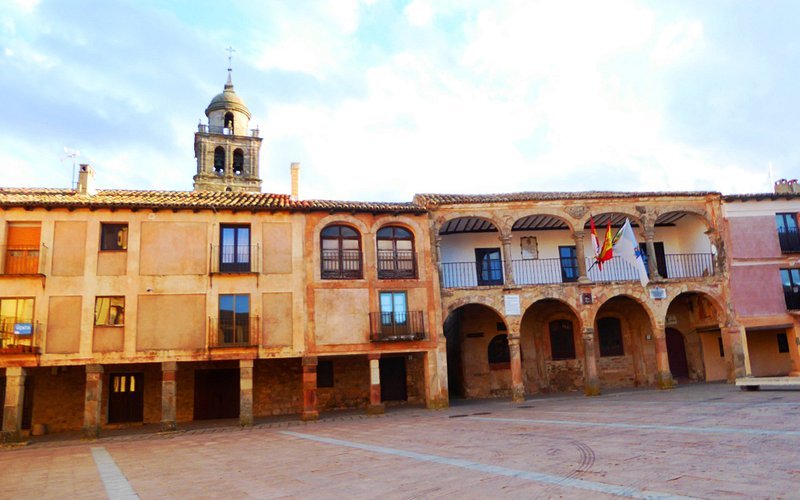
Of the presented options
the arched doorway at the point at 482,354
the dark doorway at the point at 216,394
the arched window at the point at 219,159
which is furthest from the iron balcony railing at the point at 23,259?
the arched window at the point at 219,159

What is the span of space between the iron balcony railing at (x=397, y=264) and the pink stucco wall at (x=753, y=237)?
14605mm

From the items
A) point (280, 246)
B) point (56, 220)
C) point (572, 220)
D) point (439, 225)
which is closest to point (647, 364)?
point (572, 220)

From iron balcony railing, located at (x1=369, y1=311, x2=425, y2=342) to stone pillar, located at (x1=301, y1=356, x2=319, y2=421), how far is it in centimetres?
257

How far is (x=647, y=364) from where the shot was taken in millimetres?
26062

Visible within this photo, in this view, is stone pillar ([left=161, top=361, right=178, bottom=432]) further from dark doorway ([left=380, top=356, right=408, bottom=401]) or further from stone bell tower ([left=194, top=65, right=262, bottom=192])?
stone bell tower ([left=194, top=65, right=262, bottom=192])

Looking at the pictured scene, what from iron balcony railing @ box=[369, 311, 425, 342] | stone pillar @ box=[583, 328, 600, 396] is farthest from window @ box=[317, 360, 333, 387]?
stone pillar @ box=[583, 328, 600, 396]

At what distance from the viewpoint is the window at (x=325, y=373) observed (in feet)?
79.0

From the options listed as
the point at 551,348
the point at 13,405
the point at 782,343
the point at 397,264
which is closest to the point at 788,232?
the point at 782,343

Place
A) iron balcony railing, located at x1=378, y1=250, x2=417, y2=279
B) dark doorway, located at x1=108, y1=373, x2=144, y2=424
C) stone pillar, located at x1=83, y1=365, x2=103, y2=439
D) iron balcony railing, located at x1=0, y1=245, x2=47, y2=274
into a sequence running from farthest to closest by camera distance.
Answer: iron balcony railing, located at x1=378, y1=250, x2=417, y2=279 < dark doorway, located at x1=108, y1=373, x2=144, y2=424 < iron balcony railing, located at x1=0, y1=245, x2=47, y2=274 < stone pillar, located at x1=83, y1=365, x2=103, y2=439

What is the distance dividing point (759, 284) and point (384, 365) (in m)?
17.5

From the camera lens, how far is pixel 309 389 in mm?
20703

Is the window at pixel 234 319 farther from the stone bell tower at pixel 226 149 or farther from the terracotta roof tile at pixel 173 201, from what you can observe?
the stone bell tower at pixel 226 149

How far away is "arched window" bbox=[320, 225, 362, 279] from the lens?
22.0 meters

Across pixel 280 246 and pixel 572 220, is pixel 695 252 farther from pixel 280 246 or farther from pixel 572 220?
pixel 280 246
